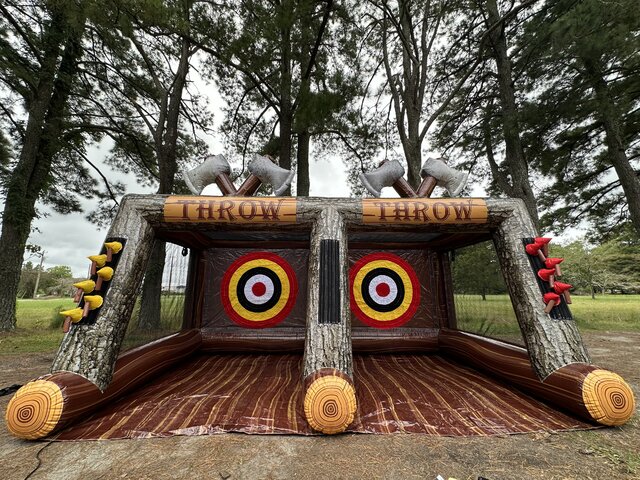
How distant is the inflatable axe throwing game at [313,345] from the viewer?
1966 mm

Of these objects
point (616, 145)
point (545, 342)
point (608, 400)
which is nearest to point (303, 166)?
point (545, 342)

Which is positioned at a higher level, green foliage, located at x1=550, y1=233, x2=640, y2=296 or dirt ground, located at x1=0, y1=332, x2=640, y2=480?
green foliage, located at x1=550, y1=233, x2=640, y2=296

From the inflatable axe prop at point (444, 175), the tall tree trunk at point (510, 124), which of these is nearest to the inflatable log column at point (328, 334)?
the inflatable axe prop at point (444, 175)

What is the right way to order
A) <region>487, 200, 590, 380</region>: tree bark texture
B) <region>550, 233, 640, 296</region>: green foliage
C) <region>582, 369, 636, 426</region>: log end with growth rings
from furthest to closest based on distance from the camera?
<region>550, 233, 640, 296</region>: green foliage
<region>487, 200, 590, 380</region>: tree bark texture
<region>582, 369, 636, 426</region>: log end with growth rings

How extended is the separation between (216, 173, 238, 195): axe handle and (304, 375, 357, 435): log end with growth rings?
2172 mm

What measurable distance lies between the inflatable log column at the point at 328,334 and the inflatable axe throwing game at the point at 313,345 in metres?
0.01

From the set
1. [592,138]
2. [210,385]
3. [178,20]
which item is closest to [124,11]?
[178,20]

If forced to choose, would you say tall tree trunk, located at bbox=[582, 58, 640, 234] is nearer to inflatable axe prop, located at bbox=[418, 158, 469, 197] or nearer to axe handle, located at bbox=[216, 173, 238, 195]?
inflatable axe prop, located at bbox=[418, 158, 469, 197]

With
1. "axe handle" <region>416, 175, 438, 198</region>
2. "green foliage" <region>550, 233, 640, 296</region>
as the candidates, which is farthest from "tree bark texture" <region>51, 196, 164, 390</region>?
"green foliage" <region>550, 233, 640, 296</region>

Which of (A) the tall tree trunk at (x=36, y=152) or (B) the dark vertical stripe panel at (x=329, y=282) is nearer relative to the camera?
(B) the dark vertical stripe panel at (x=329, y=282)

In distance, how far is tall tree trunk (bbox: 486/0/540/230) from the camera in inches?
240

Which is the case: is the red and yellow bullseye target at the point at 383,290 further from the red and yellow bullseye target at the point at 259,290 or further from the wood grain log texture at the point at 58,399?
the wood grain log texture at the point at 58,399

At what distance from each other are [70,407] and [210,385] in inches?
44.4

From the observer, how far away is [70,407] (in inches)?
74.4
